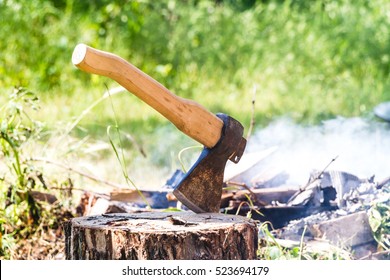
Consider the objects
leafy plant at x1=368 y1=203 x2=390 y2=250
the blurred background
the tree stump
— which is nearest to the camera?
the tree stump

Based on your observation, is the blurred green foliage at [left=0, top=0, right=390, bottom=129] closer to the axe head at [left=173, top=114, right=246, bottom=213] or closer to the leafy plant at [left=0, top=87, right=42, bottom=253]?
the leafy plant at [left=0, top=87, right=42, bottom=253]

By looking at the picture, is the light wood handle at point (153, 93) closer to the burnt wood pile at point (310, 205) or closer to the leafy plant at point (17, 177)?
the burnt wood pile at point (310, 205)

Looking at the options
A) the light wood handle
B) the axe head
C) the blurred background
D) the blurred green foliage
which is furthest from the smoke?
the blurred green foliage

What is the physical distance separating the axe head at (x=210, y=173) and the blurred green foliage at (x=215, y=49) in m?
3.63

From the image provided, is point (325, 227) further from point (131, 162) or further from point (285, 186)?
point (131, 162)

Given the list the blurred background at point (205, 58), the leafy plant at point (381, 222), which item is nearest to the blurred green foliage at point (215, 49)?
the blurred background at point (205, 58)

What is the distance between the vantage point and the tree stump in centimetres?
295

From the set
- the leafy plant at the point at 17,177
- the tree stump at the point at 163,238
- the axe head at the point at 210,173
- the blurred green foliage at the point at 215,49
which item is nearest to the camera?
the tree stump at the point at 163,238

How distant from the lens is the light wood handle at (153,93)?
2.97 meters

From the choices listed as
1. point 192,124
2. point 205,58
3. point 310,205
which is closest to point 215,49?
point 205,58

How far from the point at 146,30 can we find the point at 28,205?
4334 millimetres

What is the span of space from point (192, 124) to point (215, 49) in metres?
5.02

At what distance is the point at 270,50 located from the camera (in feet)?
26.2
